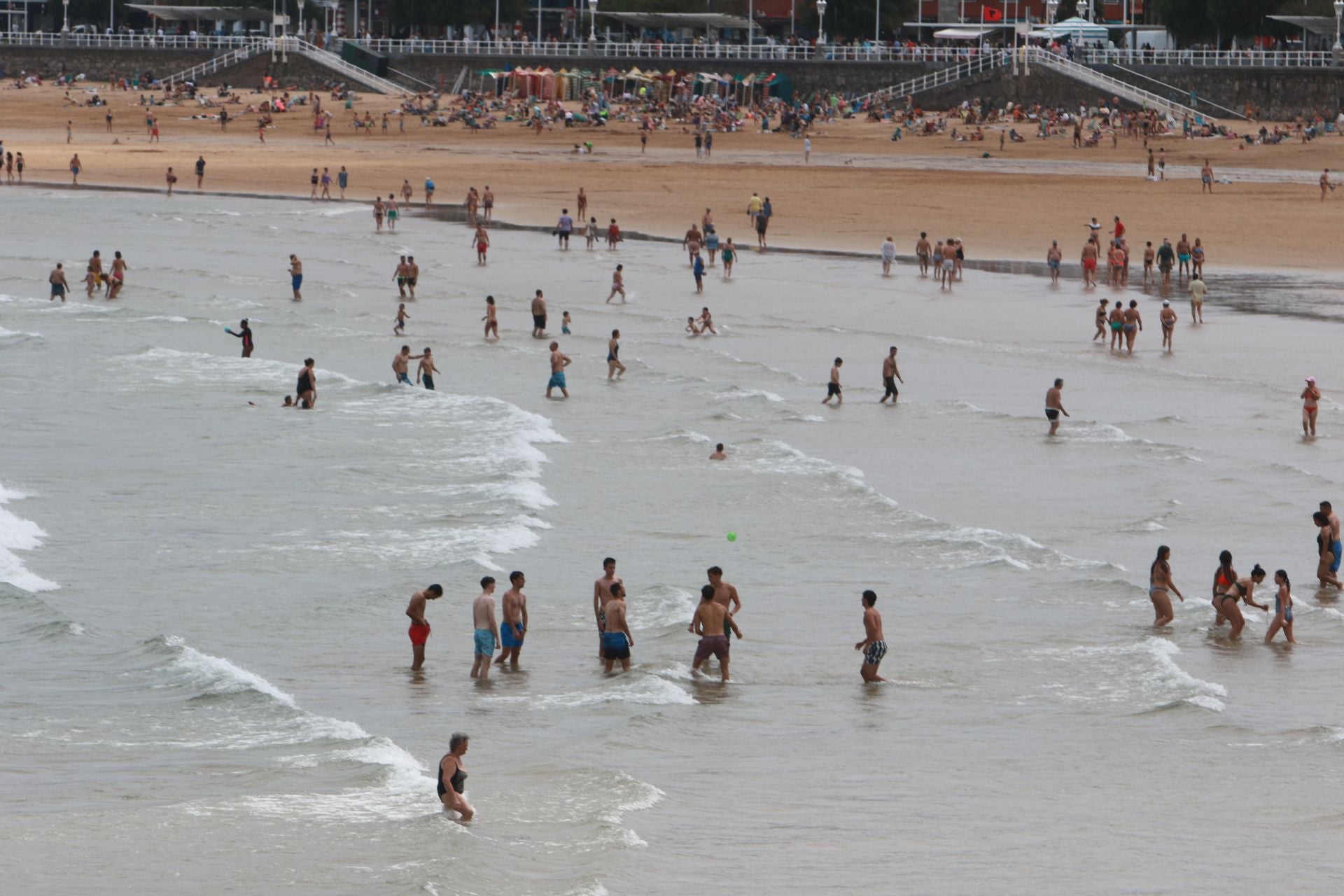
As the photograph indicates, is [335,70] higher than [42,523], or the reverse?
[335,70]

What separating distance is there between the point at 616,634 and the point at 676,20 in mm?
78326

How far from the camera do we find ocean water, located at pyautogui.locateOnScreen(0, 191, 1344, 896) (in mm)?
11523

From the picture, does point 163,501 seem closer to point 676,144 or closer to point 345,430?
point 345,430

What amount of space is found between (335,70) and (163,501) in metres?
63.2

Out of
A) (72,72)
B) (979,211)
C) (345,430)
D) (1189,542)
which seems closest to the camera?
(1189,542)

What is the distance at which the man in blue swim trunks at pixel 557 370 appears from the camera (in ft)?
88.6

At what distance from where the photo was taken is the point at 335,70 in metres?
81.4

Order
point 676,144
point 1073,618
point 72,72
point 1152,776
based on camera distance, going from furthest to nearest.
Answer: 1. point 72,72
2. point 676,144
3. point 1073,618
4. point 1152,776

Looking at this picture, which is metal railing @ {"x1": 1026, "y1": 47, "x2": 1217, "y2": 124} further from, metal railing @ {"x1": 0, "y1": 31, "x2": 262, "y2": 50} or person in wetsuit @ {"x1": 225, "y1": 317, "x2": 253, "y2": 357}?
person in wetsuit @ {"x1": 225, "y1": 317, "x2": 253, "y2": 357}

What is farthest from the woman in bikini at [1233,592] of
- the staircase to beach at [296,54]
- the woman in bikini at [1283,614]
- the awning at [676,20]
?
the awning at [676,20]

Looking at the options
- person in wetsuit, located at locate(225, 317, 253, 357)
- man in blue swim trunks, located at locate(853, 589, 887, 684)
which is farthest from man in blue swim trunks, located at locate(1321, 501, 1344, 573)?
person in wetsuit, located at locate(225, 317, 253, 357)

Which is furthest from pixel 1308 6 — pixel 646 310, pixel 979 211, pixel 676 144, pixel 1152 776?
pixel 1152 776

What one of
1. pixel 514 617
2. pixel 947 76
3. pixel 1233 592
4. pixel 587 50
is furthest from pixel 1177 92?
pixel 514 617

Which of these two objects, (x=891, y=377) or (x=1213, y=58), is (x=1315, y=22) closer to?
(x=1213, y=58)
